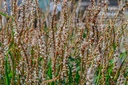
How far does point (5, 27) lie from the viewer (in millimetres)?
2342

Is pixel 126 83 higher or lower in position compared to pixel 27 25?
lower

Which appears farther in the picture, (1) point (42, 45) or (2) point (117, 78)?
(2) point (117, 78)

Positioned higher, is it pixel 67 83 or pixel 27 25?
pixel 27 25

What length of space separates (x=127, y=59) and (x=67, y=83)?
33 centimetres

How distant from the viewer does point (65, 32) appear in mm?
1866

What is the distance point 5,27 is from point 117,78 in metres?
0.79

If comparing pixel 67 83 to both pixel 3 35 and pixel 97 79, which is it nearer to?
pixel 97 79

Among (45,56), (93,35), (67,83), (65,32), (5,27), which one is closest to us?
(93,35)

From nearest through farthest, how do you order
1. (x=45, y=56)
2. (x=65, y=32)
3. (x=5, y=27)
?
(x=45, y=56)
(x=65, y=32)
(x=5, y=27)

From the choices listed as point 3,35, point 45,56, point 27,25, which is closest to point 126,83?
point 45,56

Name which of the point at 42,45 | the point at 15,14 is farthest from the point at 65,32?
the point at 15,14

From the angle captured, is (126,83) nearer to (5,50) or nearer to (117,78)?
(117,78)

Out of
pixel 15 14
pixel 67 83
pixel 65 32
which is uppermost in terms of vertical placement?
pixel 15 14

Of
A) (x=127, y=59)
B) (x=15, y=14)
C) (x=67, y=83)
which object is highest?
(x=15, y=14)
